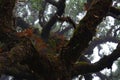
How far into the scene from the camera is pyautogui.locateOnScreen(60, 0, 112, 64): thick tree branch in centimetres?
654

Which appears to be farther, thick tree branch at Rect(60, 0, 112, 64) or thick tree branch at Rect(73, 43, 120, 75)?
thick tree branch at Rect(73, 43, 120, 75)

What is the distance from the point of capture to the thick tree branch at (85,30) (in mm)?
6543

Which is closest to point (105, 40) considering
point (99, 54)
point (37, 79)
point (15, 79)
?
point (99, 54)

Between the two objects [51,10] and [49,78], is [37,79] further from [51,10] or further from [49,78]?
[51,10]

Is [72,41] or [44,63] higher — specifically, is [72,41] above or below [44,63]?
above

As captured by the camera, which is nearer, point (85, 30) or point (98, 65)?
point (85, 30)

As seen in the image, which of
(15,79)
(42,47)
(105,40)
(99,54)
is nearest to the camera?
(15,79)

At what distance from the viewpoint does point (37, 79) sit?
7223mm

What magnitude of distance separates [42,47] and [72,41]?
451 cm

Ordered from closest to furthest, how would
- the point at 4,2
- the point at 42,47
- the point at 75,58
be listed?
the point at 4,2 → the point at 75,58 → the point at 42,47

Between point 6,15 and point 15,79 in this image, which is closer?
point 6,15

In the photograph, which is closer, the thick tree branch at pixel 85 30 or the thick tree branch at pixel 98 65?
the thick tree branch at pixel 85 30

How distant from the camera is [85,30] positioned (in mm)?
6633

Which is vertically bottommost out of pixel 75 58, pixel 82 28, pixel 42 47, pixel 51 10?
pixel 75 58
